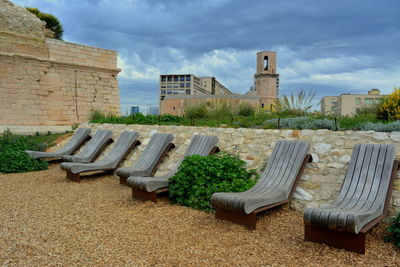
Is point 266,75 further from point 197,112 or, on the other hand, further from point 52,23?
point 197,112

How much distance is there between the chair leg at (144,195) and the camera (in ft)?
15.0

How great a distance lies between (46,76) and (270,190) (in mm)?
12396

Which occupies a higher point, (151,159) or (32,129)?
(32,129)

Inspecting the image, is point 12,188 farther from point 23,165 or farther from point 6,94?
point 6,94

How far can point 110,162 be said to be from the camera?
21.6 ft

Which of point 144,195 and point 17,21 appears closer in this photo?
point 144,195

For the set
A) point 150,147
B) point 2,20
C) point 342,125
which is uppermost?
point 2,20

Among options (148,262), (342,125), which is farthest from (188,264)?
(342,125)

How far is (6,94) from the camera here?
497 inches

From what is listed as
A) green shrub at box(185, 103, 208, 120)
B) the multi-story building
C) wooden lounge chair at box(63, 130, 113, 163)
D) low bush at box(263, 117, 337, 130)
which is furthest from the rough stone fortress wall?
the multi-story building

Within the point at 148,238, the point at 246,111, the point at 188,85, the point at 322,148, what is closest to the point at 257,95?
the point at 246,111

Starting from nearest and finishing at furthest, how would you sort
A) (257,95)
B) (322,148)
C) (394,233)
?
(394,233) → (322,148) → (257,95)

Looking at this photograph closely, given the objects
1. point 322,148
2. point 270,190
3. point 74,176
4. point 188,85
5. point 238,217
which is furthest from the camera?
point 188,85

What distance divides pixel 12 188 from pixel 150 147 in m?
2.47
